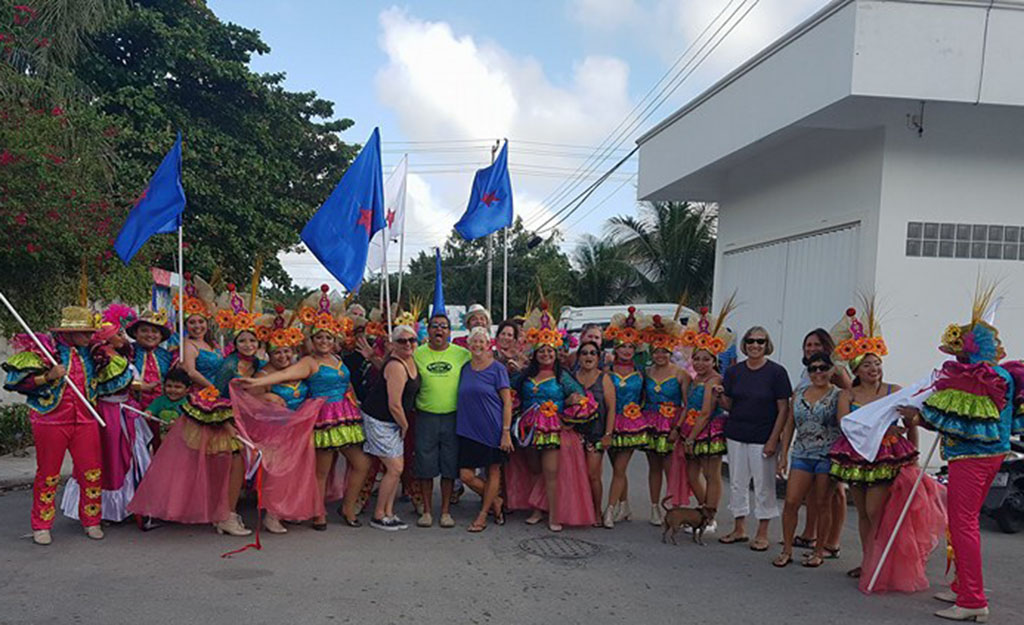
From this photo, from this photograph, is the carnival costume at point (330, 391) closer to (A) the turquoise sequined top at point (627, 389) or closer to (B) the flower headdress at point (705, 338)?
(A) the turquoise sequined top at point (627, 389)

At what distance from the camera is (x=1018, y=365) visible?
16.8 ft

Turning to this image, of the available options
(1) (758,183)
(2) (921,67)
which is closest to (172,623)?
(2) (921,67)

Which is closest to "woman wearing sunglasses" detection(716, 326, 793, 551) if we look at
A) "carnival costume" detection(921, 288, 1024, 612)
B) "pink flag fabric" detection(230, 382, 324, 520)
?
"carnival costume" detection(921, 288, 1024, 612)

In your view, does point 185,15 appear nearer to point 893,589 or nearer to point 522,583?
point 522,583

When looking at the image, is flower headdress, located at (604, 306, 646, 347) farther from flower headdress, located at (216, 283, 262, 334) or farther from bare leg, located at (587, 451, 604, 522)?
flower headdress, located at (216, 283, 262, 334)

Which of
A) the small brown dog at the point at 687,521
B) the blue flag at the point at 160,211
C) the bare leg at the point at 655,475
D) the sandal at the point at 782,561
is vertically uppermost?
the blue flag at the point at 160,211

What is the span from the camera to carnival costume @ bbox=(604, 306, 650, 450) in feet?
22.5


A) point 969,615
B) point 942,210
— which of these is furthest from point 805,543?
point 942,210

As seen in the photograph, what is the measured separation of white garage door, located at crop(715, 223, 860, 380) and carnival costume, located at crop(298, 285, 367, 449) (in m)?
6.73

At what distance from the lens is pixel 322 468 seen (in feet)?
21.4

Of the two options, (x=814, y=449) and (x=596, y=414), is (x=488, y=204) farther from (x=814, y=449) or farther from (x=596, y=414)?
(x=814, y=449)

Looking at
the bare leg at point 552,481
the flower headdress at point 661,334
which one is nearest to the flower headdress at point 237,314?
the bare leg at point 552,481

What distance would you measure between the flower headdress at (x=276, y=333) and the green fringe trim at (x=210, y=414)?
61 centimetres

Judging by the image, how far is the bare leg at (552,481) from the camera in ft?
22.2
